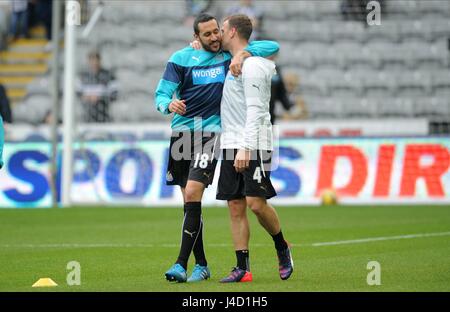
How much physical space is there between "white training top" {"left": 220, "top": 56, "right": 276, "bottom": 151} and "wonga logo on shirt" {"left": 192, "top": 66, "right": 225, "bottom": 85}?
0.89ft

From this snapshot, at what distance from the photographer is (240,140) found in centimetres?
898

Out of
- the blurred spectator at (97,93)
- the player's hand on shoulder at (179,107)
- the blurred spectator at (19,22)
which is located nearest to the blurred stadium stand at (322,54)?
the blurred spectator at (97,93)

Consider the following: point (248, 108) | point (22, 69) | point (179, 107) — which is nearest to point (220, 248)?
point (179, 107)

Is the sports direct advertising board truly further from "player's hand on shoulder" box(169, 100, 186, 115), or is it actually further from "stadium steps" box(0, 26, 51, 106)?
"player's hand on shoulder" box(169, 100, 186, 115)

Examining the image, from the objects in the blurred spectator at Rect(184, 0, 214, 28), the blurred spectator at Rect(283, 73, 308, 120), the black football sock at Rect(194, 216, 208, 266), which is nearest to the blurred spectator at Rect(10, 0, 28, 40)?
the blurred spectator at Rect(184, 0, 214, 28)

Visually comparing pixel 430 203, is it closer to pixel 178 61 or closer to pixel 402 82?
pixel 402 82

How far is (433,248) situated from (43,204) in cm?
1005

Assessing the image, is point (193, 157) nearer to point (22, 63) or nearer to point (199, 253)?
point (199, 253)

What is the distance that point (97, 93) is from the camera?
21.7 meters

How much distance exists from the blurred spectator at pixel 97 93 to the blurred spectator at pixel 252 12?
290cm

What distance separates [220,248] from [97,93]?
10051mm

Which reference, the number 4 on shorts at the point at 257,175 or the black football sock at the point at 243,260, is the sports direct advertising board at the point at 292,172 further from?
the number 4 on shorts at the point at 257,175

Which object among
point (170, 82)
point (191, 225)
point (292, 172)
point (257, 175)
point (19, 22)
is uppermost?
point (170, 82)
